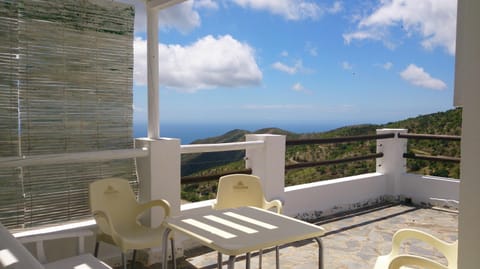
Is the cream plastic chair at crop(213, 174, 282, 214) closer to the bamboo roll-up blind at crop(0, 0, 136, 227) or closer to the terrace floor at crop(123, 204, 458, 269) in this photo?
the terrace floor at crop(123, 204, 458, 269)

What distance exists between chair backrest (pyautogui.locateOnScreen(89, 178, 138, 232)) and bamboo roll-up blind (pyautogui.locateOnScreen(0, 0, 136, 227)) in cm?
43

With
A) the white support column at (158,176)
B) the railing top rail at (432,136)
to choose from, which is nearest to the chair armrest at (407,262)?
the white support column at (158,176)

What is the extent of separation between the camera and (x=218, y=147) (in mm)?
3861

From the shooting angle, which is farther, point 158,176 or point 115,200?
point 158,176

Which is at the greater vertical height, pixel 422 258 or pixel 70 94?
pixel 70 94

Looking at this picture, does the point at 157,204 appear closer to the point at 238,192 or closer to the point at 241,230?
the point at 238,192

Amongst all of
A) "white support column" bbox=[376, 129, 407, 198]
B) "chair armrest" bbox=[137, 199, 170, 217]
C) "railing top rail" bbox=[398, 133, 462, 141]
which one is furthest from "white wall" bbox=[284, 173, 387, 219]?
"chair armrest" bbox=[137, 199, 170, 217]

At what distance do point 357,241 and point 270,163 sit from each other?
3.92 ft

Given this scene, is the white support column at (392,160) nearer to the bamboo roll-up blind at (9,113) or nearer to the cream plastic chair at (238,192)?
the cream plastic chair at (238,192)

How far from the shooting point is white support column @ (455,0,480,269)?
125cm

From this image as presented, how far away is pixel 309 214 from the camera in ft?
15.5

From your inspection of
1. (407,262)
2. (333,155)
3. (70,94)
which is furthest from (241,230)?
(333,155)

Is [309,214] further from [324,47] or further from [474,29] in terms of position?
[324,47]

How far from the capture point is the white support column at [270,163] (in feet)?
13.8
